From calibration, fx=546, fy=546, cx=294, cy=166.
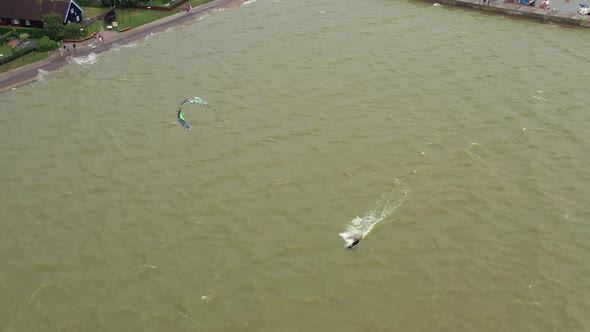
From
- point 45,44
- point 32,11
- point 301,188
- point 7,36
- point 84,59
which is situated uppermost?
point 32,11

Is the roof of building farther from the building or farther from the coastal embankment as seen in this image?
the coastal embankment

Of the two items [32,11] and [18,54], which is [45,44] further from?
[32,11]

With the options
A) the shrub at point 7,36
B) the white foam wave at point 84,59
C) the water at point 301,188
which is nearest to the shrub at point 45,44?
the white foam wave at point 84,59

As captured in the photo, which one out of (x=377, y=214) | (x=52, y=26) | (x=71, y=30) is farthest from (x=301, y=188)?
(x=52, y=26)

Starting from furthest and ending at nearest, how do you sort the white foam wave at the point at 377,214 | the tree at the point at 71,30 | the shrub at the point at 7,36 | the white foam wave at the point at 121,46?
the white foam wave at the point at 121,46, the tree at the point at 71,30, the shrub at the point at 7,36, the white foam wave at the point at 377,214

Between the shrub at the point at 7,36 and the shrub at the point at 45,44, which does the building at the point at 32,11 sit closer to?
the shrub at the point at 7,36

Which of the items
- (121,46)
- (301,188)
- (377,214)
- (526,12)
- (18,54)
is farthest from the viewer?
(526,12)
